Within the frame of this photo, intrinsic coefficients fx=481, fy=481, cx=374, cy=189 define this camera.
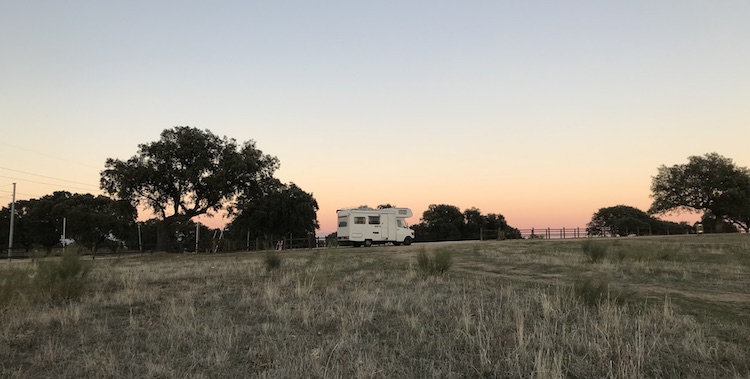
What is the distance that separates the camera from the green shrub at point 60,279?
34.0 feet

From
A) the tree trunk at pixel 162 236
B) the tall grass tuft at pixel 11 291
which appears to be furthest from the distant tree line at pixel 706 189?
the tall grass tuft at pixel 11 291

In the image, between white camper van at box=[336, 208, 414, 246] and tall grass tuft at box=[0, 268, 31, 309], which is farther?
white camper van at box=[336, 208, 414, 246]

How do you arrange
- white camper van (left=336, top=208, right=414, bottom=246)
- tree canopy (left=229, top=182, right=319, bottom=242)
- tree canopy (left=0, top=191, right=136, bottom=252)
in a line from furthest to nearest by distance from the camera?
tree canopy (left=0, top=191, right=136, bottom=252) < tree canopy (left=229, top=182, right=319, bottom=242) < white camper van (left=336, top=208, right=414, bottom=246)

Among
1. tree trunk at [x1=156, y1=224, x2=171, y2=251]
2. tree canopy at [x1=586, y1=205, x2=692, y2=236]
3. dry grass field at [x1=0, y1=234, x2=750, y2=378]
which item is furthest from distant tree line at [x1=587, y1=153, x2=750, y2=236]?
dry grass field at [x1=0, y1=234, x2=750, y2=378]

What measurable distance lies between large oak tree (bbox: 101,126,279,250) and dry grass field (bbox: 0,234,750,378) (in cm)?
2933

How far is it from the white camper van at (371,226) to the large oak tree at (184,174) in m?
9.63

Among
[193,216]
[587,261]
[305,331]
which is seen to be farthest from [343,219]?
[305,331]

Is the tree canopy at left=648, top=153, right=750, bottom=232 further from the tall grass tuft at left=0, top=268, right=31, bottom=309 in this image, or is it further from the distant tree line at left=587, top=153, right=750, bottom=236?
the tall grass tuft at left=0, top=268, right=31, bottom=309

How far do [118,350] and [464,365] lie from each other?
4515mm

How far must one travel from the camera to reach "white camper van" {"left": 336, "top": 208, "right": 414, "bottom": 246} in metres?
39.1

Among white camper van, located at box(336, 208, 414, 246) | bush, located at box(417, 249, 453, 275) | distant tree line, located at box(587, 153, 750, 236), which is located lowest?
bush, located at box(417, 249, 453, 275)

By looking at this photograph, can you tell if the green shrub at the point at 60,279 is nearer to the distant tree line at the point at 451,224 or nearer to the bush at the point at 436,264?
the bush at the point at 436,264

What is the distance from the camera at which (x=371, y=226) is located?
129 ft

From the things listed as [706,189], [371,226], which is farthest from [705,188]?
[371,226]
